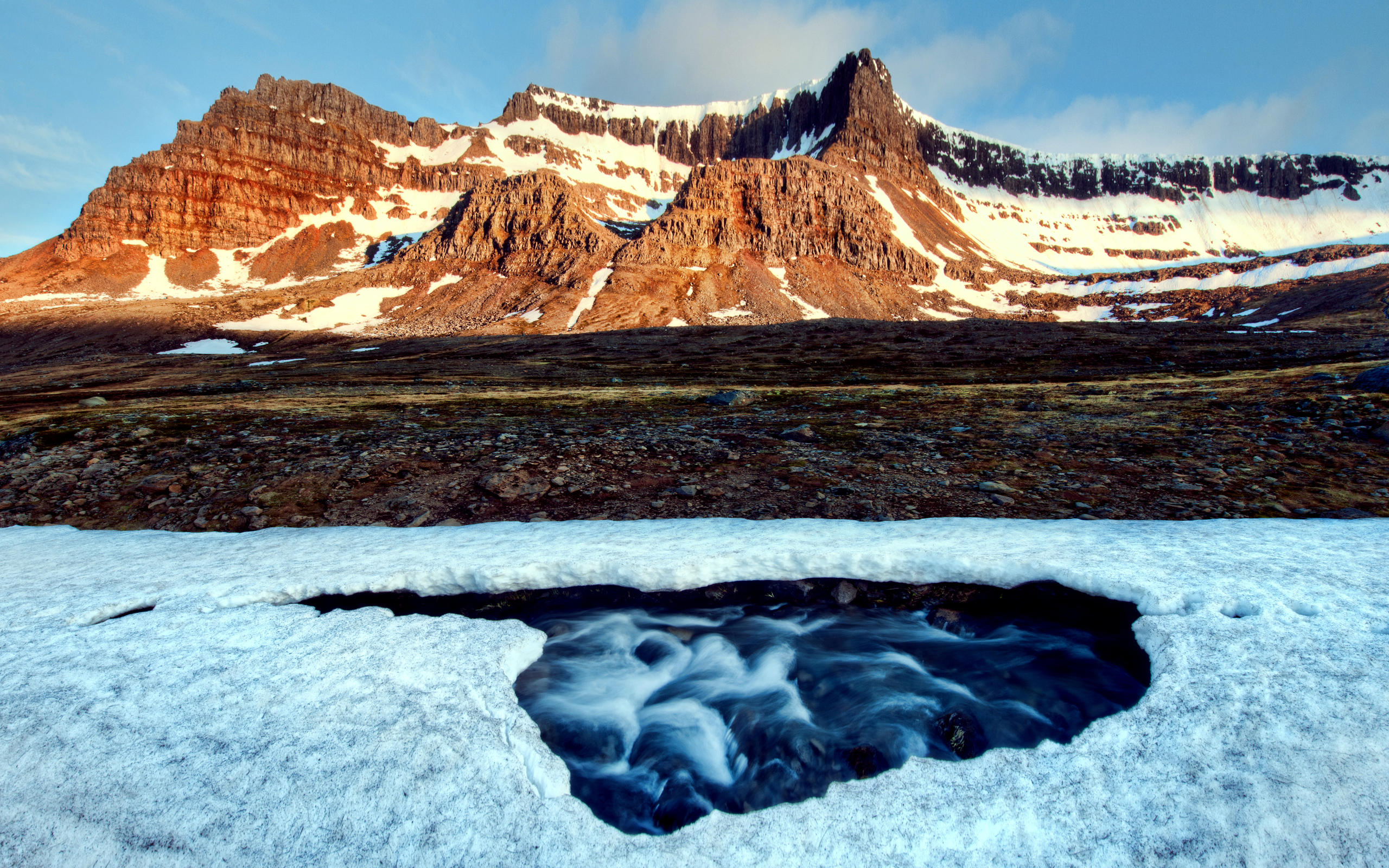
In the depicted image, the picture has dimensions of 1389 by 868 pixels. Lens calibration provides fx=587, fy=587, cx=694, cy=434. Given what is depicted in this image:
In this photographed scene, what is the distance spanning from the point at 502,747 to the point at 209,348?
127229 millimetres

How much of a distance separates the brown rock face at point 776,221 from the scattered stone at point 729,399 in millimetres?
122191

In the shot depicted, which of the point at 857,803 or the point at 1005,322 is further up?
the point at 1005,322

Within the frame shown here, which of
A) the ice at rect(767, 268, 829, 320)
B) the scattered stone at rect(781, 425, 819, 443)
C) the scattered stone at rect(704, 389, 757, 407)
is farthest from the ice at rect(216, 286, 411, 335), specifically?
the scattered stone at rect(781, 425, 819, 443)

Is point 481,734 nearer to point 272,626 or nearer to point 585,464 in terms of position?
point 272,626

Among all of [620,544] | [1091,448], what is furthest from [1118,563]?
[1091,448]

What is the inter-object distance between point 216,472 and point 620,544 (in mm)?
9669

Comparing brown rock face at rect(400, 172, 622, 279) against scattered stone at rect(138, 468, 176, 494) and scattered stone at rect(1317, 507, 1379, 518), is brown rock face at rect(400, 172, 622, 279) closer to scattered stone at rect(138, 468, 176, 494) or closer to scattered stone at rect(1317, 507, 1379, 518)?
scattered stone at rect(138, 468, 176, 494)

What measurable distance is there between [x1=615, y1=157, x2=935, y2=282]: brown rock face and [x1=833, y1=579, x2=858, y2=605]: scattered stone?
13822cm

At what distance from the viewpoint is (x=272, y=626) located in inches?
231

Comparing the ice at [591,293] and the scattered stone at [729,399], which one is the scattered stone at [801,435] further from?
the ice at [591,293]

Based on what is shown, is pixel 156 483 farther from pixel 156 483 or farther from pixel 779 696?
pixel 779 696

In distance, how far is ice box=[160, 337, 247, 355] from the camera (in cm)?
9681

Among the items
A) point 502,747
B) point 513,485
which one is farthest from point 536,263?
point 502,747

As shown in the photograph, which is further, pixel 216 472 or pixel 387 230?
pixel 387 230
